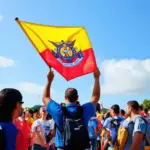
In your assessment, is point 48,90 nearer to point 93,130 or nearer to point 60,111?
point 60,111

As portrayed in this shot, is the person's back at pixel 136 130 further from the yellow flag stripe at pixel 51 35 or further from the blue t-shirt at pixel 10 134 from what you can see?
the blue t-shirt at pixel 10 134

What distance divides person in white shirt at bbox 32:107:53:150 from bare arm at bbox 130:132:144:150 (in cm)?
423

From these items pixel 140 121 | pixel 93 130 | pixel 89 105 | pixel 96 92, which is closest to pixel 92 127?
pixel 93 130

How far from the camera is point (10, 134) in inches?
129

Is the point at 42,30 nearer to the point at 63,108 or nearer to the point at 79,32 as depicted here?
the point at 79,32

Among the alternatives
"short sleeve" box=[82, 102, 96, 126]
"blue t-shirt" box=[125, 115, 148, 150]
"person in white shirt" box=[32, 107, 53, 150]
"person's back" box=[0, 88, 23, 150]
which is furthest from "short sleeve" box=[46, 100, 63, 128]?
"person in white shirt" box=[32, 107, 53, 150]

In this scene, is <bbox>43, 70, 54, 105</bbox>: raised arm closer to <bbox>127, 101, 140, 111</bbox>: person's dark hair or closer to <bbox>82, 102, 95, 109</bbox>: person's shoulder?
<bbox>82, 102, 95, 109</bbox>: person's shoulder

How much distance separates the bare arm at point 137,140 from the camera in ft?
18.5

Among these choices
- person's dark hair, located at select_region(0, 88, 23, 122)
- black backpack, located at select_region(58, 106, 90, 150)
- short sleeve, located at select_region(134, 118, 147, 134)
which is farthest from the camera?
short sleeve, located at select_region(134, 118, 147, 134)

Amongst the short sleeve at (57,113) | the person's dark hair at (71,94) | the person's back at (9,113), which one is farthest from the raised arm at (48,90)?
the person's back at (9,113)

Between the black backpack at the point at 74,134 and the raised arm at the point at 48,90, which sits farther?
the raised arm at the point at 48,90

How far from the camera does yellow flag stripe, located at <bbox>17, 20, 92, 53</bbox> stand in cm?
607

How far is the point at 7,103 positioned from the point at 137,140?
3.00 meters

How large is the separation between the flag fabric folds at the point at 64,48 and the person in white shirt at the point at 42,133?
3652mm
